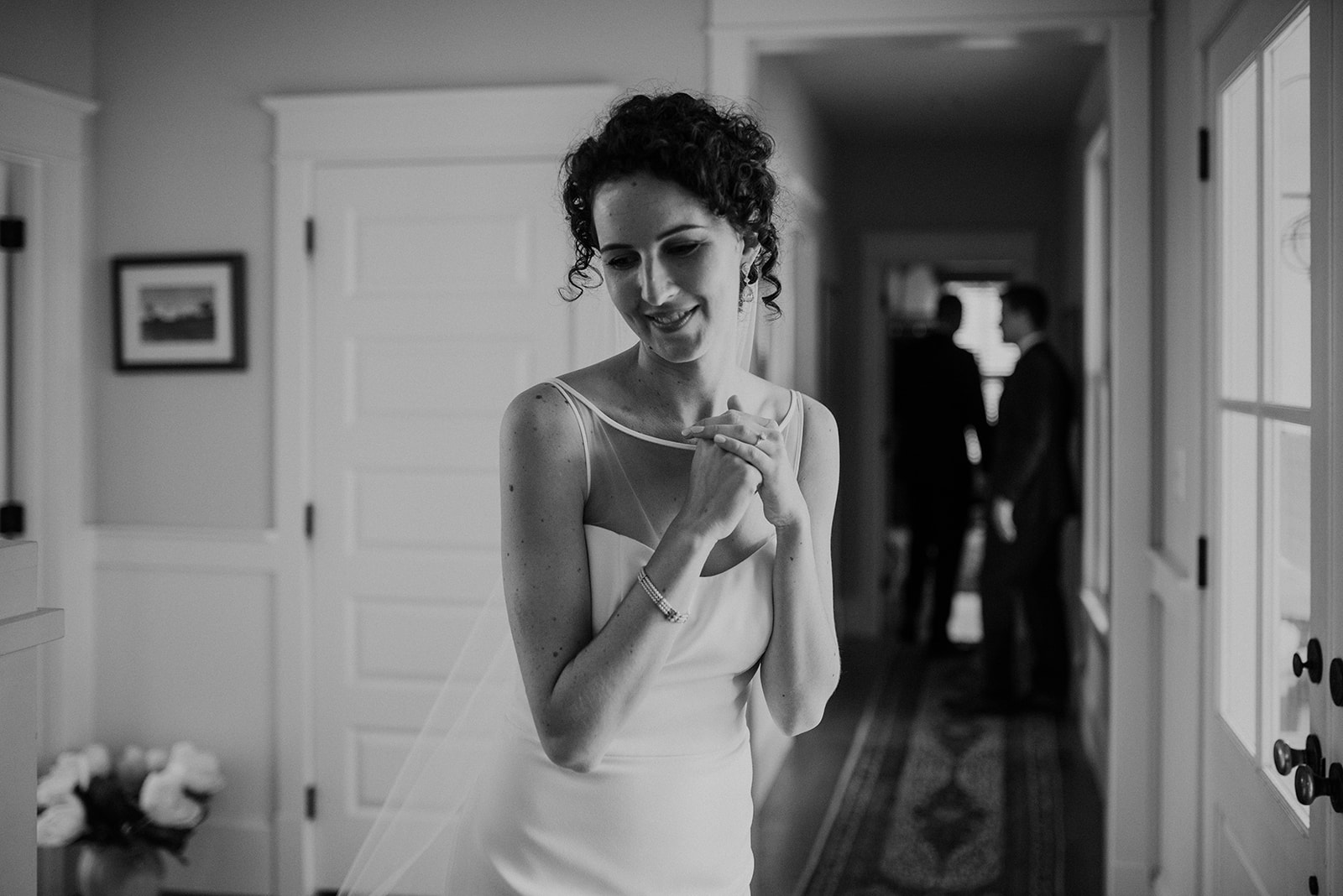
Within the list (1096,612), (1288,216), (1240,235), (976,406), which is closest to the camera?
(1288,216)

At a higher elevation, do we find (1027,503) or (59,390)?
(59,390)

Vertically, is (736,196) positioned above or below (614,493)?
above

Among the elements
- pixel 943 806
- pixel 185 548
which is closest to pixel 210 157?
pixel 185 548

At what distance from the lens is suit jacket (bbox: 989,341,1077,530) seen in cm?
518

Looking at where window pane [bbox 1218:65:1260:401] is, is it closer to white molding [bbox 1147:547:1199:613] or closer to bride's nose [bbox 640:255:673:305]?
white molding [bbox 1147:547:1199:613]

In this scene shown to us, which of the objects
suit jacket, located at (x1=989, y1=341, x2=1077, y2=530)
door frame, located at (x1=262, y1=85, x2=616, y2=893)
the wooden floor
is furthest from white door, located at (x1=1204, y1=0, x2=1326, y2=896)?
suit jacket, located at (x1=989, y1=341, x2=1077, y2=530)

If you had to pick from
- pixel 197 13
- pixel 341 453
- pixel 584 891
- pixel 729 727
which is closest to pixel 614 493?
pixel 729 727

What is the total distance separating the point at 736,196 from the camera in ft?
4.67

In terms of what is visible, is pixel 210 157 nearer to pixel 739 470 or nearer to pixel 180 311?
pixel 180 311

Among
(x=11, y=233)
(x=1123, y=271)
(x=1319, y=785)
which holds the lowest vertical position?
(x=1319, y=785)

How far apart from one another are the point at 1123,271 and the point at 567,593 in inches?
91.6

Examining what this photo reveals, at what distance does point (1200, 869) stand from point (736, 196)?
6.68 ft

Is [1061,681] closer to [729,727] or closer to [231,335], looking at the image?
[231,335]

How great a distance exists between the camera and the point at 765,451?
1.40 m
